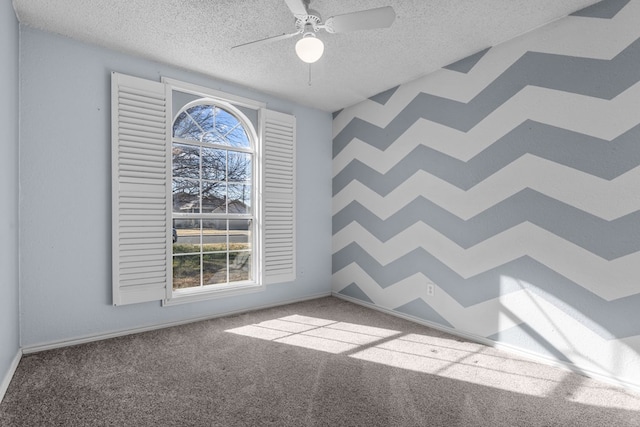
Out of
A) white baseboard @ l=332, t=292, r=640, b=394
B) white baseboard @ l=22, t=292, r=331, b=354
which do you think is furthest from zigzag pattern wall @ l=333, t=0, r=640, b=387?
white baseboard @ l=22, t=292, r=331, b=354

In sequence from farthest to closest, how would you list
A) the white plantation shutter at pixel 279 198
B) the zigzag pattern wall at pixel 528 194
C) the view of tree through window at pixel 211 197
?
the white plantation shutter at pixel 279 198 < the view of tree through window at pixel 211 197 < the zigzag pattern wall at pixel 528 194

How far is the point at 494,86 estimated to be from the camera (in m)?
2.62

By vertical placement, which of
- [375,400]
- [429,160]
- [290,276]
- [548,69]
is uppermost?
[548,69]

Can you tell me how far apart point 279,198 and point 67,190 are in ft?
6.53

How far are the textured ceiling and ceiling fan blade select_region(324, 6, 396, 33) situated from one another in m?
0.33

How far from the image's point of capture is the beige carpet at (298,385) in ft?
5.60

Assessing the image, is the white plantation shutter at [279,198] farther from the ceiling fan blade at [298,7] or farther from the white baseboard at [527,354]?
the ceiling fan blade at [298,7]

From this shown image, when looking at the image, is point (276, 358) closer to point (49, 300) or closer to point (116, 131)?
point (49, 300)

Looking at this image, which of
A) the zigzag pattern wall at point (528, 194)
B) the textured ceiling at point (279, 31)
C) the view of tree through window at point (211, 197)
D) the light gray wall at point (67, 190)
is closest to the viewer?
the zigzag pattern wall at point (528, 194)

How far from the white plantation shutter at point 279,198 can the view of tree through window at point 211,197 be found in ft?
0.67

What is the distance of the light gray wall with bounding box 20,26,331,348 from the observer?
240cm

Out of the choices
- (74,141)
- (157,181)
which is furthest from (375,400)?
(74,141)

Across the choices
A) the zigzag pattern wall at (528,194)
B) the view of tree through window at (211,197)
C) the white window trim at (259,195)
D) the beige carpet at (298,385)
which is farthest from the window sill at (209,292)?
the zigzag pattern wall at (528,194)

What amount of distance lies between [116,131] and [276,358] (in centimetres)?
231
